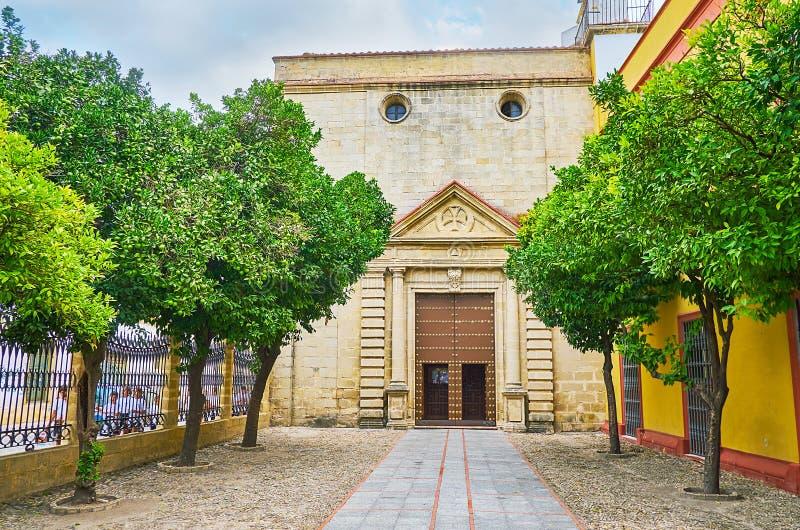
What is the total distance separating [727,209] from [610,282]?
172 inches

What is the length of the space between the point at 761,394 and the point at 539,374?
397 inches

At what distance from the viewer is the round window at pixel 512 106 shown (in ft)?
74.3

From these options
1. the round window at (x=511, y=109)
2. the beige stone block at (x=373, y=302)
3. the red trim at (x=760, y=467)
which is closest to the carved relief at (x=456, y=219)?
the beige stone block at (x=373, y=302)

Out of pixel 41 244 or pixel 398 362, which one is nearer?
pixel 41 244

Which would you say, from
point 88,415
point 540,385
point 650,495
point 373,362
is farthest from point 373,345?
point 88,415

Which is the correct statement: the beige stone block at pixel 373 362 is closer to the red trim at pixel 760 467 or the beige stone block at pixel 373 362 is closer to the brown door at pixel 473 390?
the brown door at pixel 473 390

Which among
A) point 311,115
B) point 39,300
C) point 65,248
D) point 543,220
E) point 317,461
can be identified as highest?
point 311,115

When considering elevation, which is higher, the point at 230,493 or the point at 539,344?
the point at 539,344

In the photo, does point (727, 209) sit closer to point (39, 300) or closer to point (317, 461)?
point (39, 300)

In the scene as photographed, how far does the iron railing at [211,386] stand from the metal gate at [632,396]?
10.1 meters

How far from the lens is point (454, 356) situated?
21375 mm

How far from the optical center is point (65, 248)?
6.75 m

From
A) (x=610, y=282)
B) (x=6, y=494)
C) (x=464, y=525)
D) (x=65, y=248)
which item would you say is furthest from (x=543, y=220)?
(x=6, y=494)

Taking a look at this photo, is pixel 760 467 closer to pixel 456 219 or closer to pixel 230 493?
pixel 230 493
